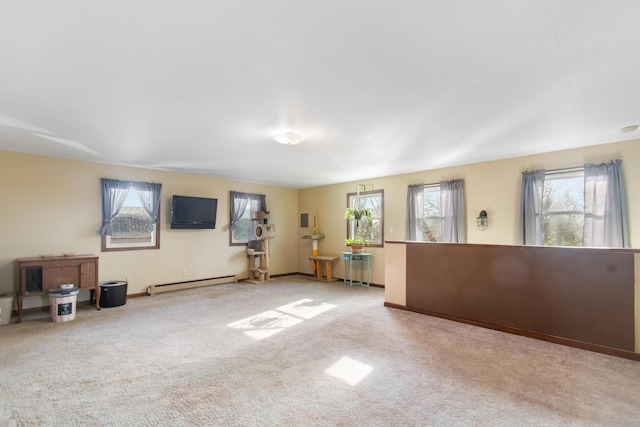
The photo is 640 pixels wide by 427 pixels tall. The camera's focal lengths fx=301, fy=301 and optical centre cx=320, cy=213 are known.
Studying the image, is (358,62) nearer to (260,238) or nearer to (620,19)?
(620,19)

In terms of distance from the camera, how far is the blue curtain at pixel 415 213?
6.15 m

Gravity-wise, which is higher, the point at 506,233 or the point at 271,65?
the point at 271,65

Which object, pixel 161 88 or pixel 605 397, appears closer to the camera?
pixel 605 397

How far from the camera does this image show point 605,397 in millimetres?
2367

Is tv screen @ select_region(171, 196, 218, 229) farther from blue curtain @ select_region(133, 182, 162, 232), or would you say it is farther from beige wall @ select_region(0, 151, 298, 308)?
blue curtain @ select_region(133, 182, 162, 232)

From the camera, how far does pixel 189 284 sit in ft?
21.2

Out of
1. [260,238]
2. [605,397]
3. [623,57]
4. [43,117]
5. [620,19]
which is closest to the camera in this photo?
[620,19]

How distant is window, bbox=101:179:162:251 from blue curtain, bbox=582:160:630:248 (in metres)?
7.29

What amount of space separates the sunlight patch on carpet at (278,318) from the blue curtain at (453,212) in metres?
2.58

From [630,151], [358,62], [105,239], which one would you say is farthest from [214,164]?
[630,151]

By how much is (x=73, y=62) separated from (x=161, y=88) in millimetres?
602

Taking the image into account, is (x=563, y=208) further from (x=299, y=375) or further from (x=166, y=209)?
(x=166, y=209)

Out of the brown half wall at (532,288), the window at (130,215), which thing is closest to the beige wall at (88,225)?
the window at (130,215)

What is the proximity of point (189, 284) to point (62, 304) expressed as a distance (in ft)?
7.82
